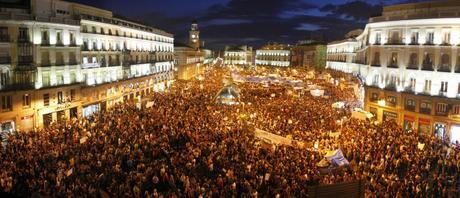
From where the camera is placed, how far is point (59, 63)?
40.4 meters

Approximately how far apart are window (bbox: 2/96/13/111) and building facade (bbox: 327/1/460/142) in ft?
113

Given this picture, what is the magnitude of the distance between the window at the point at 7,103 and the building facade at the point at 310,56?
313ft

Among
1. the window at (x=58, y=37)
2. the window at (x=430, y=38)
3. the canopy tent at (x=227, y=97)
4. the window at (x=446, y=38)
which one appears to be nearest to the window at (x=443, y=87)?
the window at (x=446, y=38)

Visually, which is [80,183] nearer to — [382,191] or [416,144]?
[382,191]

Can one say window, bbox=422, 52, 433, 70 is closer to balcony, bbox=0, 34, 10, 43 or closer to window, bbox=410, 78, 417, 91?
window, bbox=410, 78, 417, 91

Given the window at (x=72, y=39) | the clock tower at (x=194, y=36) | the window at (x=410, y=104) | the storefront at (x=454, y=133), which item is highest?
the clock tower at (x=194, y=36)

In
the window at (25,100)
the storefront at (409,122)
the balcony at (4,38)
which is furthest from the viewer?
the storefront at (409,122)

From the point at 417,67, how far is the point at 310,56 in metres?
100

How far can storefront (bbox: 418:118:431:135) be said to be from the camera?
3594 centimetres

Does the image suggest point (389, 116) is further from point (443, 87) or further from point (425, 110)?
point (443, 87)

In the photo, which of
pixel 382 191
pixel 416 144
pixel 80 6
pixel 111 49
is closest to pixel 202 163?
pixel 382 191

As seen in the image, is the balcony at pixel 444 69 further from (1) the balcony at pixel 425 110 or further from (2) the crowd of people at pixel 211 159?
(2) the crowd of people at pixel 211 159

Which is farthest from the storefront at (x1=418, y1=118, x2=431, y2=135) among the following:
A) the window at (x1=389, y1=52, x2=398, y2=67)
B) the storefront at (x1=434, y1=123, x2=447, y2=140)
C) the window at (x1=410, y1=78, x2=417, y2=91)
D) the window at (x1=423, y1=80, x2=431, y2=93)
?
the window at (x1=389, y1=52, x2=398, y2=67)

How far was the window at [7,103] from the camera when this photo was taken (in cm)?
3341
